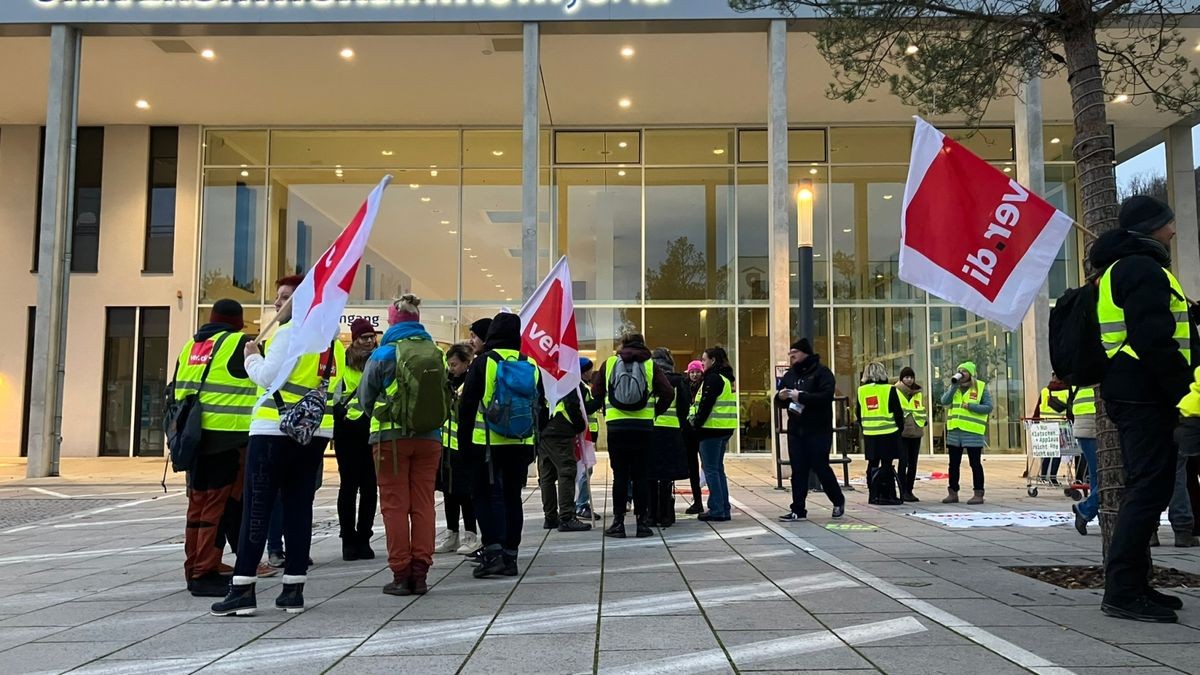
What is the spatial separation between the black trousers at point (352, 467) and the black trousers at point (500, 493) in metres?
1.21

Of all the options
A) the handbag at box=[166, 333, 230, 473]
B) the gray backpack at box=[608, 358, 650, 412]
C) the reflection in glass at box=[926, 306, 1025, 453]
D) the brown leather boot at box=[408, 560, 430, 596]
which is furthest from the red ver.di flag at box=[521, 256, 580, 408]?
the reflection in glass at box=[926, 306, 1025, 453]

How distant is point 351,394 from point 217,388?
129cm

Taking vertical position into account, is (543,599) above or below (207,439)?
below

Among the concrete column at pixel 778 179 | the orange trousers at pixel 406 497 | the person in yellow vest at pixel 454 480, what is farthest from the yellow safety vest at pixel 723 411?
the concrete column at pixel 778 179

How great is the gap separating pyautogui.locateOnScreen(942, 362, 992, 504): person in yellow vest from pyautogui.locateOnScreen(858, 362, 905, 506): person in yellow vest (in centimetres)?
63

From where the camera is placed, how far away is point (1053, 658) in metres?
3.64

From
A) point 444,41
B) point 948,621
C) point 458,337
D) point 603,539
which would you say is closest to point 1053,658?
point 948,621

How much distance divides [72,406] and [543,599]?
18254 millimetres

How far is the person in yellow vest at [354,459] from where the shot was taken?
21.1 ft

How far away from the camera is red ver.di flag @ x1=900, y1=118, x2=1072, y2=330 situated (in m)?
5.11

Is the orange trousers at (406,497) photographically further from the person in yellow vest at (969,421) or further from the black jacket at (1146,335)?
the person in yellow vest at (969,421)

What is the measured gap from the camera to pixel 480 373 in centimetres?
573

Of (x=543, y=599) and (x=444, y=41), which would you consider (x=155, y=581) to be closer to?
→ (x=543, y=599)

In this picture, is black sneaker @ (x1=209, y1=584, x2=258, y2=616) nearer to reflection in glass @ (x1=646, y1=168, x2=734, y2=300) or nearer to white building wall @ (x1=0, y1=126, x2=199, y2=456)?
reflection in glass @ (x1=646, y1=168, x2=734, y2=300)
